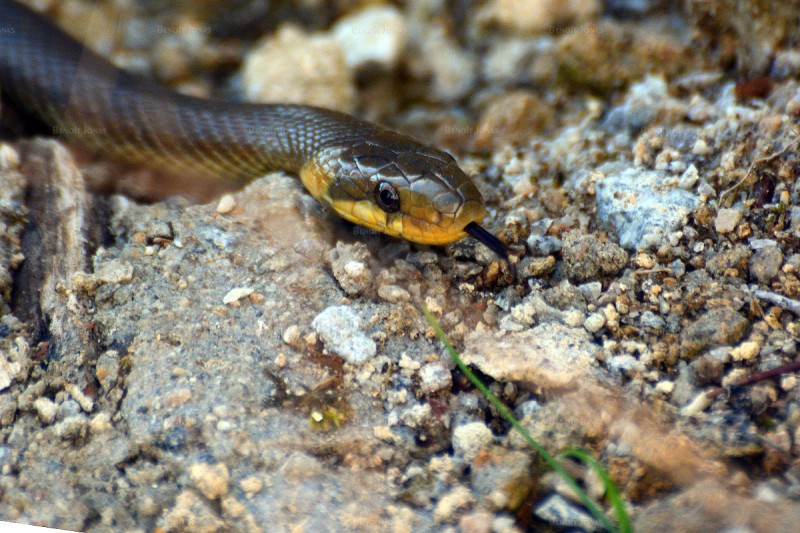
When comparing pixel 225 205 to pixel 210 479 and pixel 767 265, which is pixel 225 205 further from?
pixel 767 265

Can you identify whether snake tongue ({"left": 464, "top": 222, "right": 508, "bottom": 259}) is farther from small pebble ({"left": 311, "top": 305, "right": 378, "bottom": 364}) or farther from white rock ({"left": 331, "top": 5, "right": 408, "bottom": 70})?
white rock ({"left": 331, "top": 5, "right": 408, "bottom": 70})

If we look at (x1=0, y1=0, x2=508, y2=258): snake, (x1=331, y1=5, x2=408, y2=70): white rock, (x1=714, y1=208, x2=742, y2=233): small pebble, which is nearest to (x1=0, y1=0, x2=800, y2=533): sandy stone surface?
(x1=714, y1=208, x2=742, y2=233): small pebble

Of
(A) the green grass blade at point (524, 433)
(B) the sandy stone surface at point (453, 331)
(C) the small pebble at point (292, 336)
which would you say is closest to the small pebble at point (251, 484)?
(B) the sandy stone surface at point (453, 331)

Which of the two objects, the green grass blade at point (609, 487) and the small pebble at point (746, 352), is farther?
the small pebble at point (746, 352)

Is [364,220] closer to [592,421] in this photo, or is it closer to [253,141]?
[253,141]

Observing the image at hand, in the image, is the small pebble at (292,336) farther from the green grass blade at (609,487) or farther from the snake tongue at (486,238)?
the green grass blade at (609,487)

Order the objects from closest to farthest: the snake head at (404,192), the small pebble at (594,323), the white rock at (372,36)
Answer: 1. the small pebble at (594,323)
2. the snake head at (404,192)
3. the white rock at (372,36)

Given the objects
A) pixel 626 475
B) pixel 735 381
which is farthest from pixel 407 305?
pixel 735 381
